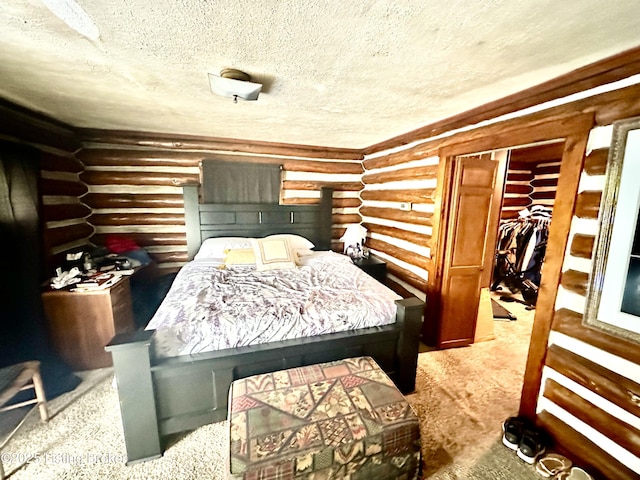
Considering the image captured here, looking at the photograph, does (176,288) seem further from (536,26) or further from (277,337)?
(536,26)

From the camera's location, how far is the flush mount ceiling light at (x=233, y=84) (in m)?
1.78

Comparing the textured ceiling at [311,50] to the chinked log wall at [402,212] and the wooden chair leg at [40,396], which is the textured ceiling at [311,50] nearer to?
the chinked log wall at [402,212]

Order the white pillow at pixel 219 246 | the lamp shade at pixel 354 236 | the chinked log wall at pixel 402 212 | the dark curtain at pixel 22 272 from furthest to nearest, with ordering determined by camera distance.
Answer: the lamp shade at pixel 354 236 < the white pillow at pixel 219 246 < the chinked log wall at pixel 402 212 < the dark curtain at pixel 22 272

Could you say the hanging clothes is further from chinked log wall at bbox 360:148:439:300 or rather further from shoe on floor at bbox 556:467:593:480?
shoe on floor at bbox 556:467:593:480

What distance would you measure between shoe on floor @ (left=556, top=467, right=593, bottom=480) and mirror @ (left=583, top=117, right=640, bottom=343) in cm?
87

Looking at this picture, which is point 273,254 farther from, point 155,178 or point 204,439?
point 155,178

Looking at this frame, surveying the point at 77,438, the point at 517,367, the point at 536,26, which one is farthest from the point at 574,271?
the point at 77,438

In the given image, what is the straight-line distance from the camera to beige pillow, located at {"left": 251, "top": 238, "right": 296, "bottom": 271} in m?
3.15

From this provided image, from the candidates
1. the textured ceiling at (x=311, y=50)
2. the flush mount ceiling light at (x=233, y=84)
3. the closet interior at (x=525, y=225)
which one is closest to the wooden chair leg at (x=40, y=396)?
the textured ceiling at (x=311, y=50)

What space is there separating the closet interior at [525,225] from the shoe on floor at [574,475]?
10.1ft

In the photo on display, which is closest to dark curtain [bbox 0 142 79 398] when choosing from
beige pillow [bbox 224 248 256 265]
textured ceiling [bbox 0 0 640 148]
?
textured ceiling [bbox 0 0 640 148]

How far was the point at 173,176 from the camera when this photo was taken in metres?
3.92

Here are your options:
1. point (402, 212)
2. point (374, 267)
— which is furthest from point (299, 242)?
point (402, 212)

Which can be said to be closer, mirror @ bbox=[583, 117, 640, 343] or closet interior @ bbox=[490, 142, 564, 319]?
mirror @ bbox=[583, 117, 640, 343]
